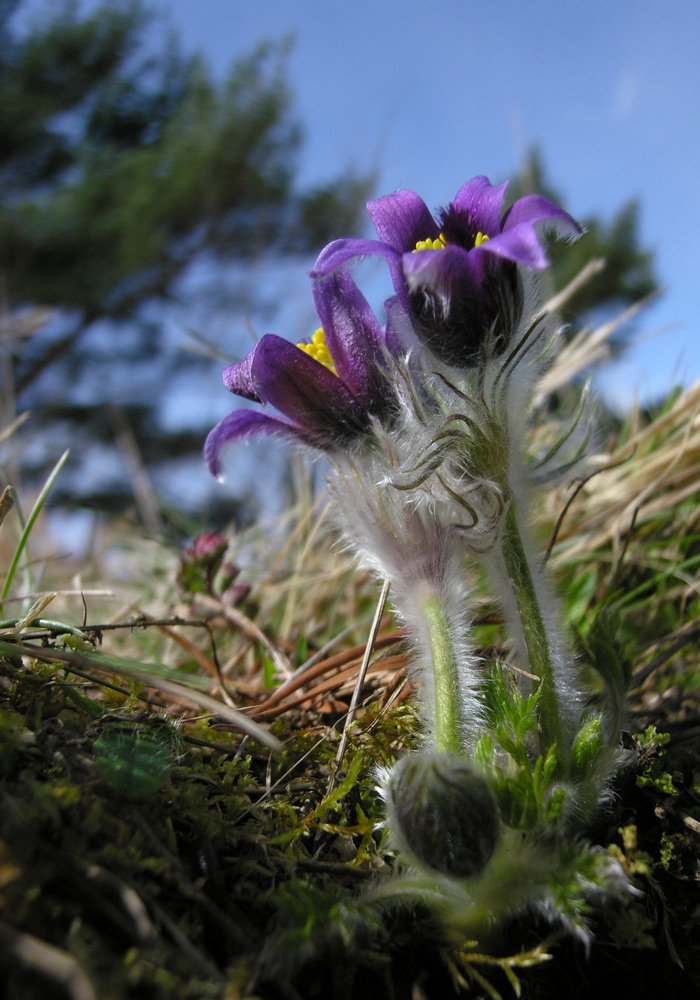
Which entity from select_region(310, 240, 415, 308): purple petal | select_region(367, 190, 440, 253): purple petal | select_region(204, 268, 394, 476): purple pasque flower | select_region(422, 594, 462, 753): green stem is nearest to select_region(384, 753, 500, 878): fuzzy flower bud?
select_region(422, 594, 462, 753): green stem

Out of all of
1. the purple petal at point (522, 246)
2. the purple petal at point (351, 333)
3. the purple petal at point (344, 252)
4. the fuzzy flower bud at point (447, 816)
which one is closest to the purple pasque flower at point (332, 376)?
the purple petal at point (351, 333)

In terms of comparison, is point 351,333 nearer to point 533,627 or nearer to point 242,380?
point 242,380

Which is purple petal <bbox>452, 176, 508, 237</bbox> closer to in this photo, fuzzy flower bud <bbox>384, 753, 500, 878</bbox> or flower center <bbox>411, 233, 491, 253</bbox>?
flower center <bbox>411, 233, 491, 253</bbox>

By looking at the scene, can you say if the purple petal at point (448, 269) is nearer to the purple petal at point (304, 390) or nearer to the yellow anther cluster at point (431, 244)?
the yellow anther cluster at point (431, 244)

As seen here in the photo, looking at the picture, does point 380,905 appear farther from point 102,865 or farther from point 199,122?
point 199,122

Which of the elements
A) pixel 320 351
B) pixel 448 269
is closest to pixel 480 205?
pixel 448 269

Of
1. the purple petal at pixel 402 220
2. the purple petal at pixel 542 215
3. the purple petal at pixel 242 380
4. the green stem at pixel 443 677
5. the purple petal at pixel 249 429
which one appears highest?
the purple petal at pixel 402 220

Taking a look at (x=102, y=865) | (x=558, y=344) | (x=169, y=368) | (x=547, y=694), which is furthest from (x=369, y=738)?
(x=169, y=368)
